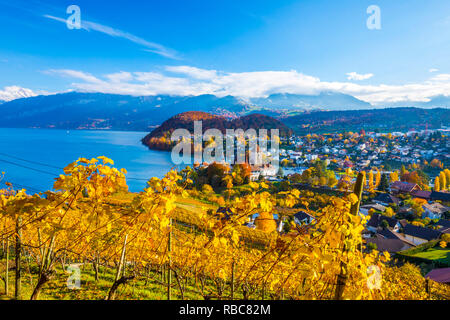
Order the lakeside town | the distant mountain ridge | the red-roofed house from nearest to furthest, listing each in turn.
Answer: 1. the red-roofed house
2. the lakeside town
3. the distant mountain ridge

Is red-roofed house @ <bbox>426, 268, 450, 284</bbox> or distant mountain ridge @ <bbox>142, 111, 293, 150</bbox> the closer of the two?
red-roofed house @ <bbox>426, 268, 450, 284</bbox>

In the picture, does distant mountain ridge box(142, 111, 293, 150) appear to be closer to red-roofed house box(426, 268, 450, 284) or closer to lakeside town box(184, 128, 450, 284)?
lakeside town box(184, 128, 450, 284)

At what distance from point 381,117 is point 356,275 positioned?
156055mm

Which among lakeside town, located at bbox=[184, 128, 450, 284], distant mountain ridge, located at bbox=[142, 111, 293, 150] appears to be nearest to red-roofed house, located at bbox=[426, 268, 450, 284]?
lakeside town, located at bbox=[184, 128, 450, 284]

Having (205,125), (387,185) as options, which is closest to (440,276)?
(387,185)

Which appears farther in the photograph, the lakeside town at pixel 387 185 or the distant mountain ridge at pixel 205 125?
the distant mountain ridge at pixel 205 125

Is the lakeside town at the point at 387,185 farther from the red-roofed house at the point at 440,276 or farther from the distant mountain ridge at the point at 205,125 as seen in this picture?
the distant mountain ridge at the point at 205,125

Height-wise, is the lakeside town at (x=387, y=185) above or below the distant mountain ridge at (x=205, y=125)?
below

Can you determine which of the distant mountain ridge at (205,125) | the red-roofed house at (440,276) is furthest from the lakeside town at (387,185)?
the distant mountain ridge at (205,125)

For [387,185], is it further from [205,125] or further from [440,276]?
[205,125]

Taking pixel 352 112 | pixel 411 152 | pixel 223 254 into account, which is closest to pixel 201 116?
pixel 411 152

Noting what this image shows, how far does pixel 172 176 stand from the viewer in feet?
5.62

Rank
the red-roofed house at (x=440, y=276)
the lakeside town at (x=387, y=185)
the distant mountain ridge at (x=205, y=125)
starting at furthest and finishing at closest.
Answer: the distant mountain ridge at (x=205, y=125), the lakeside town at (x=387, y=185), the red-roofed house at (x=440, y=276)
